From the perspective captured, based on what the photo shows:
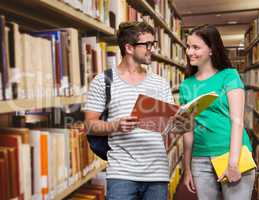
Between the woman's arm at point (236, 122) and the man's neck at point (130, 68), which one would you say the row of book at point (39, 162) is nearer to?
the man's neck at point (130, 68)

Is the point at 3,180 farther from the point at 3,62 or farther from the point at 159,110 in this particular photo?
the point at 159,110

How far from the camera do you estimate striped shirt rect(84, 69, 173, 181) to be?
1239 mm

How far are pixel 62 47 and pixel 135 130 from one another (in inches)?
16.7

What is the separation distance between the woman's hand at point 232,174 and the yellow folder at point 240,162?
2 centimetres

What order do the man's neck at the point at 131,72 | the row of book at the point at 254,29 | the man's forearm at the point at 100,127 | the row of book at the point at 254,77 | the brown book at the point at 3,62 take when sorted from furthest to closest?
the row of book at the point at 254,29 → the row of book at the point at 254,77 → the man's neck at the point at 131,72 → the man's forearm at the point at 100,127 → the brown book at the point at 3,62

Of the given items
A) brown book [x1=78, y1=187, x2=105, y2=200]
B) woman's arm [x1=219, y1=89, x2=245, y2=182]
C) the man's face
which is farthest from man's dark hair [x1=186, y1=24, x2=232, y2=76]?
brown book [x1=78, y1=187, x2=105, y2=200]

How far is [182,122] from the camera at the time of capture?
4.11 ft

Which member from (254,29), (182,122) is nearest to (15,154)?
(182,122)

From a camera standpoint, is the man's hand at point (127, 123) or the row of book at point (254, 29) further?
the row of book at point (254, 29)

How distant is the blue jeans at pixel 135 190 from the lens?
1238mm

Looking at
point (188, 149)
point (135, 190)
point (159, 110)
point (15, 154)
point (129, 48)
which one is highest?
point (129, 48)

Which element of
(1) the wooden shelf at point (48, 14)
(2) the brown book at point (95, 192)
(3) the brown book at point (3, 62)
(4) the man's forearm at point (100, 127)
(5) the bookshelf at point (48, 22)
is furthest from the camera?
(2) the brown book at point (95, 192)

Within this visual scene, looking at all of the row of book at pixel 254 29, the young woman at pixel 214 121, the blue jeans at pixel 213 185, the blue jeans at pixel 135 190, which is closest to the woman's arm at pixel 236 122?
the young woman at pixel 214 121

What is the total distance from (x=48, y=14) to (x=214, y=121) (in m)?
0.85
